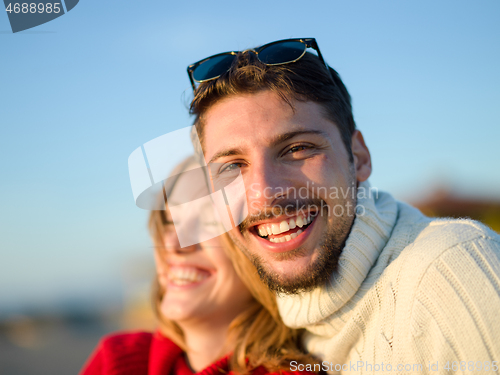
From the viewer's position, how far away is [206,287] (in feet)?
8.96

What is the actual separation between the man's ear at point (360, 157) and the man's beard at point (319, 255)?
30 centimetres

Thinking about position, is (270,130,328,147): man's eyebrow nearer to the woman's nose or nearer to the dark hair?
the dark hair

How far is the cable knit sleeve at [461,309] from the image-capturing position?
1.48m

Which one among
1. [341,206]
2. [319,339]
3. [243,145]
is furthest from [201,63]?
[319,339]

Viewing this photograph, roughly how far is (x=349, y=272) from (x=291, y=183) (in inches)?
22.9

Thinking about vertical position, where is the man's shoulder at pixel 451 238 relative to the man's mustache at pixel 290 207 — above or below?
below

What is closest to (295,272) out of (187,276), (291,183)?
(291,183)

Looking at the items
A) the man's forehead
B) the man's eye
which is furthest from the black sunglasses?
the man's eye

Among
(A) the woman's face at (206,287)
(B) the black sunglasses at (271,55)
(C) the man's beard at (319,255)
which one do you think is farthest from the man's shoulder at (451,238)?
(A) the woman's face at (206,287)

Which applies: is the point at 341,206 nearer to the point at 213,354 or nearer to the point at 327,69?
the point at 327,69

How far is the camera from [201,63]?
2.58m

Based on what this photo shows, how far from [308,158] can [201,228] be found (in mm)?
1087

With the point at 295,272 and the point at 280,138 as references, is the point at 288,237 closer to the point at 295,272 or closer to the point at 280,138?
the point at 295,272

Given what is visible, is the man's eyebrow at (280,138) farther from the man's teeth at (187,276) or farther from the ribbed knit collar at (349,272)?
the man's teeth at (187,276)
